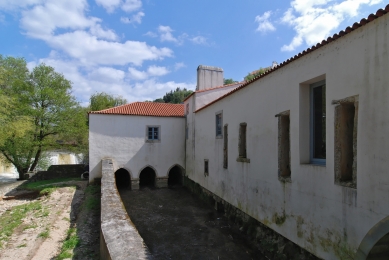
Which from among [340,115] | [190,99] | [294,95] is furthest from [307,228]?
[190,99]

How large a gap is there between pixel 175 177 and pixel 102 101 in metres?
22.2

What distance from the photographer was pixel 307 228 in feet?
19.6

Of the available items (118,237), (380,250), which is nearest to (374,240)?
(380,250)

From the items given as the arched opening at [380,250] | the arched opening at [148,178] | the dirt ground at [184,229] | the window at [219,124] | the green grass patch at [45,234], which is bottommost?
the dirt ground at [184,229]

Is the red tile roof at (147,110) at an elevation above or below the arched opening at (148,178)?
above

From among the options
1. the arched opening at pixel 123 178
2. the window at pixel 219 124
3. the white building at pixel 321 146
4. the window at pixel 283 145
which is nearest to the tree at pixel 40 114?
the arched opening at pixel 123 178

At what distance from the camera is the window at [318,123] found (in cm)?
591

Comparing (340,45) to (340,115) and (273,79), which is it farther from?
(273,79)

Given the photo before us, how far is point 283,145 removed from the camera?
23.4ft

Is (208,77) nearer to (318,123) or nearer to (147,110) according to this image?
(147,110)

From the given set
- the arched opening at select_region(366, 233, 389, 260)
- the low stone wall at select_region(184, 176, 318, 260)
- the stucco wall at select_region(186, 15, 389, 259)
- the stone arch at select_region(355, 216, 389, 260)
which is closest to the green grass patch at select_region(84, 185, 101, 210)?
the low stone wall at select_region(184, 176, 318, 260)

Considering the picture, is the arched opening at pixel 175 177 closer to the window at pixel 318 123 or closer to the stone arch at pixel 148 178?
the stone arch at pixel 148 178

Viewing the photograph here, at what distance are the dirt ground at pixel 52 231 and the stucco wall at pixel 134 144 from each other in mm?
5372

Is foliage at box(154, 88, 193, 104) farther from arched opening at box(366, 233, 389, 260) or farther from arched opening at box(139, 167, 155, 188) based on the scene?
arched opening at box(366, 233, 389, 260)
